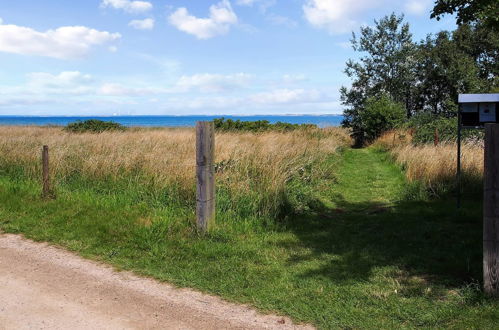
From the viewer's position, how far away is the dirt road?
3488 mm

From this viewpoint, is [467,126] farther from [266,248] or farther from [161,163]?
[161,163]

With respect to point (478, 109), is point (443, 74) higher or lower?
higher

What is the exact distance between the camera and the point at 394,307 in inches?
148

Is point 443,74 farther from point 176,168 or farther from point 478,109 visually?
point 176,168

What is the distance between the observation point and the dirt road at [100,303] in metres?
3.49

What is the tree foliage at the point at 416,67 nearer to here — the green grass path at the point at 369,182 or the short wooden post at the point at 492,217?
the green grass path at the point at 369,182

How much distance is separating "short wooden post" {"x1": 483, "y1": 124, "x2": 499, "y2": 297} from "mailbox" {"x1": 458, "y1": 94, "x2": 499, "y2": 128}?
13.0 feet

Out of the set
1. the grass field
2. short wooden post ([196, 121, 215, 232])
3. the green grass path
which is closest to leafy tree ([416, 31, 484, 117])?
the green grass path

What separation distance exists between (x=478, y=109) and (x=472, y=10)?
1.74 m

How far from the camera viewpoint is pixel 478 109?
25.0ft

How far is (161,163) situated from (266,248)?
442 cm

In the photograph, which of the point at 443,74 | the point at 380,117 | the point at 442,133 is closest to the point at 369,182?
the point at 442,133

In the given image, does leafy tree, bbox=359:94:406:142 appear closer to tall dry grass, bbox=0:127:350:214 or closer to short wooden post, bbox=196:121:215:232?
tall dry grass, bbox=0:127:350:214

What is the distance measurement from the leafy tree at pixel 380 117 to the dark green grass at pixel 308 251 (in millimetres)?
16677
